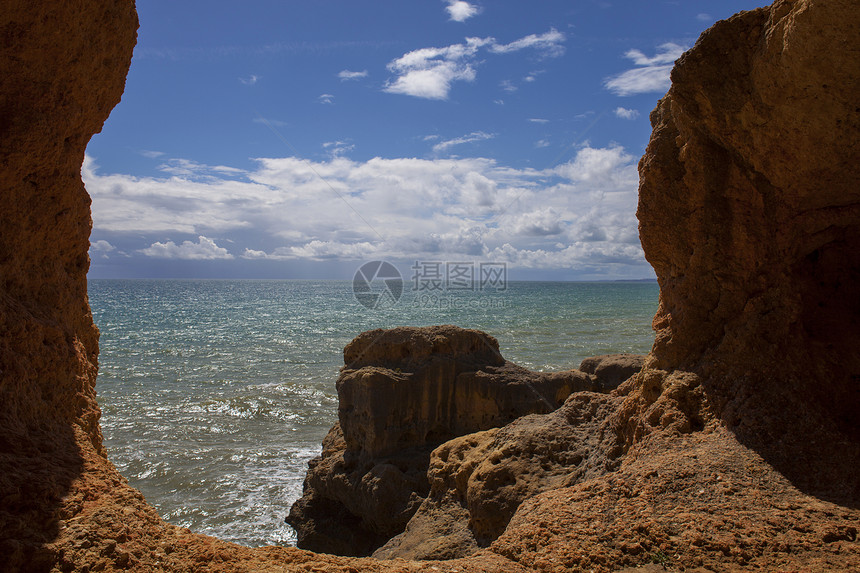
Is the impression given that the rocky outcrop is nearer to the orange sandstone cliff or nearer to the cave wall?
the orange sandstone cliff

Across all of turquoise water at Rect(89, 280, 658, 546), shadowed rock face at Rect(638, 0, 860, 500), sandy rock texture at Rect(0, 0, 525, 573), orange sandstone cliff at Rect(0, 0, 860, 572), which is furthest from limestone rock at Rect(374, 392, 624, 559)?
turquoise water at Rect(89, 280, 658, 546)

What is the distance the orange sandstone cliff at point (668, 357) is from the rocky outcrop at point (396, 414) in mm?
3467

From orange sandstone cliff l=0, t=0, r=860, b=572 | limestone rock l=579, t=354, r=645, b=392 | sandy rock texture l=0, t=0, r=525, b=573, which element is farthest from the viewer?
limestone rock l=579, t=354, r=645, b=392

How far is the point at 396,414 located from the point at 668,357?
19.0 ft

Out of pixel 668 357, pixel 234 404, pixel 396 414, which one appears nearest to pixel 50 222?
pixel 668 357

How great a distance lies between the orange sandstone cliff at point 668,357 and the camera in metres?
3.45

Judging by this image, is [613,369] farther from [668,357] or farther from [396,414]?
[668,357]

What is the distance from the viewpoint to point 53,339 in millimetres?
4285

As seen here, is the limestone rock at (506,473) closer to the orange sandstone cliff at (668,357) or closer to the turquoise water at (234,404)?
the orange sandstone cliff at (668,357)

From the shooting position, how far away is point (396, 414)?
1034 centimetres

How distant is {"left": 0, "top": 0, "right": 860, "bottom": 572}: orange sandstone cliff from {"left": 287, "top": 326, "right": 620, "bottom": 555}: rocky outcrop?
11.4ft

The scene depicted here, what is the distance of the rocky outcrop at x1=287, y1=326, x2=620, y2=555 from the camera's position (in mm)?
9766

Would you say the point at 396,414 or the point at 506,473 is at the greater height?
the point at 506,473

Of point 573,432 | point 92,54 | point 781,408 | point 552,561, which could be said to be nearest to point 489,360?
point 573,432
